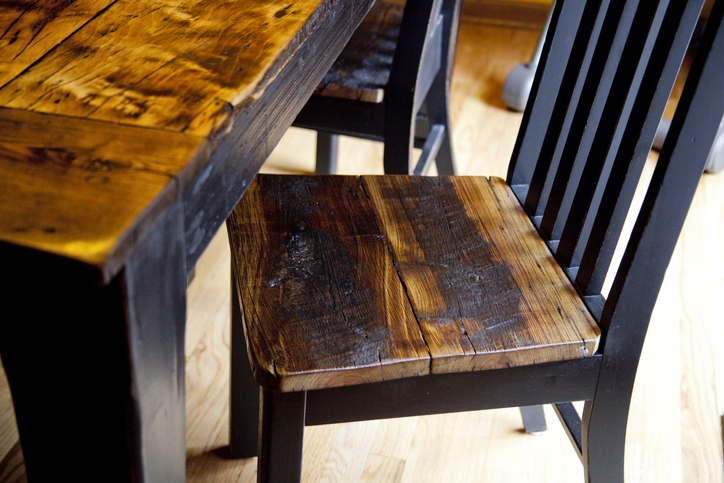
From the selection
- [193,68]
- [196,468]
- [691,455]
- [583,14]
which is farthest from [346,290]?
[691,455]

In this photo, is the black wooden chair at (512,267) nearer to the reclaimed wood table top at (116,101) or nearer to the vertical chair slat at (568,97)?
the vertical chair slat at (568,97)

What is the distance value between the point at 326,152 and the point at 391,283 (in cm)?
103

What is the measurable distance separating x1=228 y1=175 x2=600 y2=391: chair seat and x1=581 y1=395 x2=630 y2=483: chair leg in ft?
0.32

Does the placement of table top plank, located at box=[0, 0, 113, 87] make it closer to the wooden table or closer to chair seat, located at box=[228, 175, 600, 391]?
the wooden table

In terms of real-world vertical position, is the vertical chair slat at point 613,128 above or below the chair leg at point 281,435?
above

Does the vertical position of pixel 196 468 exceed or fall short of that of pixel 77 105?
it falls short

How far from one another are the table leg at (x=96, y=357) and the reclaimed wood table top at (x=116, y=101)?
0.09 ft

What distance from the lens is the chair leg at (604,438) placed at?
740mm

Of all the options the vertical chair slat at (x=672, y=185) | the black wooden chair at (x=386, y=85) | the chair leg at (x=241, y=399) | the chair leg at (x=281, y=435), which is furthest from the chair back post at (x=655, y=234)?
the black wooden chair at (x=386, y=85)

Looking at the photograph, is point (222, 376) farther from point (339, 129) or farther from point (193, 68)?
point (193, 68)

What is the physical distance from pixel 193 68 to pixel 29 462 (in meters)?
0.34

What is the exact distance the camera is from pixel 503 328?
678 millimetres

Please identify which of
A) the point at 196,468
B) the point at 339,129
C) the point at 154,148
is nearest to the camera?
the point at 154,148

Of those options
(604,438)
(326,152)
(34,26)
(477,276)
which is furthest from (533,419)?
(34,26)
